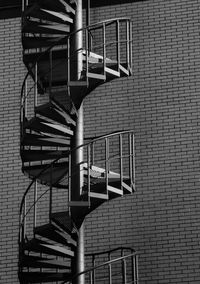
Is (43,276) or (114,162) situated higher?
(114,162)

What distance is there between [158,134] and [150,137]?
12cm

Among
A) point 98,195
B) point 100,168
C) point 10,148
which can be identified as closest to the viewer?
point 98,195

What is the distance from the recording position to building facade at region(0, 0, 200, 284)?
35.0ft

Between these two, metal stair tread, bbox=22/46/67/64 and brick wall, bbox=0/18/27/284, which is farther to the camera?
brick wall, bbox=0/18/27/284

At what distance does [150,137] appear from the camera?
36.9 ft

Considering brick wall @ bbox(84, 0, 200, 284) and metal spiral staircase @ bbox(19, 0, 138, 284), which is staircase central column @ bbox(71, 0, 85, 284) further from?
brick wall @ bbox(84, 0, 200, 284)

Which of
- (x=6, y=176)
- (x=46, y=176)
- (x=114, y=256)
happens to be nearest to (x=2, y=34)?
(x=6, y=176)

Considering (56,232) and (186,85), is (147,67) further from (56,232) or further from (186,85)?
(56,232)

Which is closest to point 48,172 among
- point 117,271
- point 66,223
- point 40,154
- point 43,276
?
point 40,154

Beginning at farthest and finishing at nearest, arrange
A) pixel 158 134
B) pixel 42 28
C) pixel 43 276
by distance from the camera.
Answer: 1. pixel 158 134
2. pixel 42 28
3. pixel 43 276

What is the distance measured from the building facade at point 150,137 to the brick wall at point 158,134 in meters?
0.01

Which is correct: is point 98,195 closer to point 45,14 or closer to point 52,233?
point 52,233

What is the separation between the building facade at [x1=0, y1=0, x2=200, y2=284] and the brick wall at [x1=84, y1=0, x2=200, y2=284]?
0.01 meters

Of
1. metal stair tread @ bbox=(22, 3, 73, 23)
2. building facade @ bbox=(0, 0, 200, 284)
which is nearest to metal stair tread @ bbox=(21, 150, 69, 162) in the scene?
building facade @ bbox=(0, 0, 200, 284)
